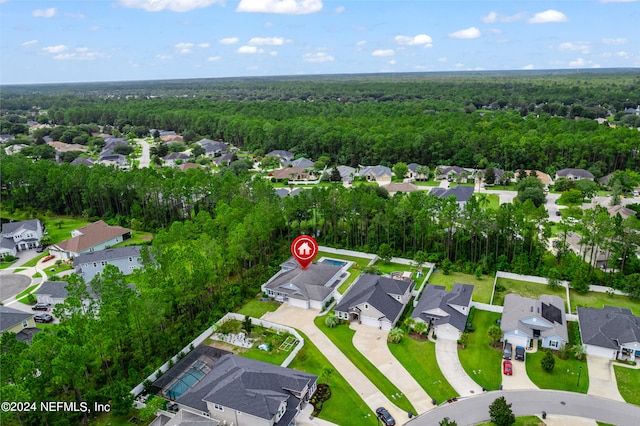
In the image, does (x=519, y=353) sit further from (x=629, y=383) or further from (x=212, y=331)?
(x=212, y=331)

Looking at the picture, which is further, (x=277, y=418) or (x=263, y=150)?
(x=263, y=150)

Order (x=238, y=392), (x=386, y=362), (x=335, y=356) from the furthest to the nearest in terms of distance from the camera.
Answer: (x=335, y=356)
(x=386, y=362)
(x=238, y=392)

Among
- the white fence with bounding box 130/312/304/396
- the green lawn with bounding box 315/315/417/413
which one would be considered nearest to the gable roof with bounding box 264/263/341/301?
the green lawn with bounding box 315/315/417/413

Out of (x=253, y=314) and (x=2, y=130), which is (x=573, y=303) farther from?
(x=2, y=130)

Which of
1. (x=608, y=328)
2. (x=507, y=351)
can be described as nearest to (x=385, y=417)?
(x=507, y=351)

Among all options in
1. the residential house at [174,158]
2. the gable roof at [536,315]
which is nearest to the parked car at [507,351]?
the gable roof at [536,315]

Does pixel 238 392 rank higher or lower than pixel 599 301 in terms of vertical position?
higher

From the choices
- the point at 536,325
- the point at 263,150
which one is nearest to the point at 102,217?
the point at 263,150

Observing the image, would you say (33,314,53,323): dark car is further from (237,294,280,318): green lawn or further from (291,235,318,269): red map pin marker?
(291,235,318,269): red map pin marker
